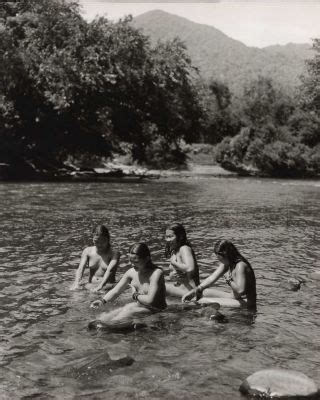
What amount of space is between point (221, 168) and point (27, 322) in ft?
167

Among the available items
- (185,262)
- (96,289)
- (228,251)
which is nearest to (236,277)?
(228,251)

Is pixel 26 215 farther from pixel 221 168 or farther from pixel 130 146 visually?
pixel 221 168

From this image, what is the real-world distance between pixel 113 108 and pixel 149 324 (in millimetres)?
38281

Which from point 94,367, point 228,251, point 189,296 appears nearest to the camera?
point 94,367

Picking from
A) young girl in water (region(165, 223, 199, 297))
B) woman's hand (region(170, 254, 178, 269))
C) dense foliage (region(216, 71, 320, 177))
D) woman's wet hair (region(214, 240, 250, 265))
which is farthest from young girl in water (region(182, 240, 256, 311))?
dense foliage (region(216, 71, 320, 177))

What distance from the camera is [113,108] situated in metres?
45.8

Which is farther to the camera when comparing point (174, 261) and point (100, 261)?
point (100, 261)

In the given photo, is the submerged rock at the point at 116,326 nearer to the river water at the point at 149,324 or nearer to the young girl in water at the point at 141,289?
the river water at the point at 149,324

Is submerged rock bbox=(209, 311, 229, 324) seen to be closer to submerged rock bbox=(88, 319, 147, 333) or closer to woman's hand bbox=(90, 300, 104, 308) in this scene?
submerged rock bbox=(88, 319, 147, 333)

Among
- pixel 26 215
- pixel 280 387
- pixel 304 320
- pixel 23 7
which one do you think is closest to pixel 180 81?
pixel 23 7

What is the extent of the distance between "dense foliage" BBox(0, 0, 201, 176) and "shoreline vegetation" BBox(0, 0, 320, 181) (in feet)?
0.28

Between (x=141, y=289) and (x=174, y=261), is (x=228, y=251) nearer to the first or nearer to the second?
(x=174, y=261)

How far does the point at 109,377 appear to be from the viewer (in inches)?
264

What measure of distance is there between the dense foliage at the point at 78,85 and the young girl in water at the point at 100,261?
27962 mm
